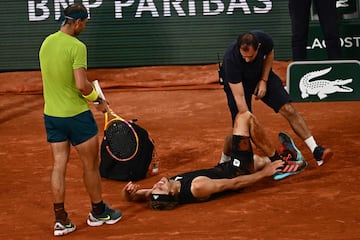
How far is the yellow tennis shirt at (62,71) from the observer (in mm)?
7277

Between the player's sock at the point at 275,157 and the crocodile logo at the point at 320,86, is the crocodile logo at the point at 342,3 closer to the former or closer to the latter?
the crocodile logo at the point at 320,86

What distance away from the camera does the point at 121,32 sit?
45.4 ft

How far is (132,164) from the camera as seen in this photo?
9039 millimetres

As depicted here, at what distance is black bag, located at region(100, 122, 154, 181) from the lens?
29.7ft

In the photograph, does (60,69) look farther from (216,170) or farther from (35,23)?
(35,23)

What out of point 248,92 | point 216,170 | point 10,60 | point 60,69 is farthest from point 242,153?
point 10,60

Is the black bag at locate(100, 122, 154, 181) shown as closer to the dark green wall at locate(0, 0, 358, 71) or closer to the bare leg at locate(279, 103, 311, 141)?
the bare leg at locate(279, 103, 311, 141)

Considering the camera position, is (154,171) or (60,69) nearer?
(60,69)

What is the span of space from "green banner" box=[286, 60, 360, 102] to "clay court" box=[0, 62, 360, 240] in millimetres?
180

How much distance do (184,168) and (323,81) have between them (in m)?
3.33

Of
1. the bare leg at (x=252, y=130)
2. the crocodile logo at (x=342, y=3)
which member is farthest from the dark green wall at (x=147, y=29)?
the bare leg at (x=252, y=130)

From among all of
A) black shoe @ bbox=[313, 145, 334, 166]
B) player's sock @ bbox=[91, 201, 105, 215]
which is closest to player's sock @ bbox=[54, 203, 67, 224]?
player's sock @ bbox=[91, 201, 105, 215]

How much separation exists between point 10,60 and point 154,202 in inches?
258

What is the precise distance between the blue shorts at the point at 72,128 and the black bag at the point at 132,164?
4.85 feet
